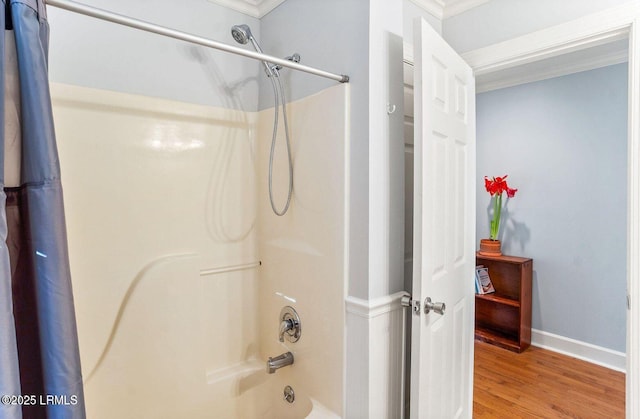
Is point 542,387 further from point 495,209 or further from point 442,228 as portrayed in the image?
point 442,228

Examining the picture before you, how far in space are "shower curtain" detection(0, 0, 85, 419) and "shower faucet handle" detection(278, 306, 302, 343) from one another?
36.3 inches

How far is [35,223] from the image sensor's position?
Result: 2.71ft

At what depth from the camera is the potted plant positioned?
3.32m

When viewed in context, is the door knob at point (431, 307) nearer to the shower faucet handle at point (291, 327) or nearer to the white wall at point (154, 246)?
the shower faucet handle at point (291, 327)

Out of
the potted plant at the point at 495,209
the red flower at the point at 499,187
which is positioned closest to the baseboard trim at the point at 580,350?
the potted plant at the point at 495,209

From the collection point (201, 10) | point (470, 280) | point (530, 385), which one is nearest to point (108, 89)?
point (201, 10)

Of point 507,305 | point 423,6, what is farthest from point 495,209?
point 423,6

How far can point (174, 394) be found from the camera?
1.56 metres

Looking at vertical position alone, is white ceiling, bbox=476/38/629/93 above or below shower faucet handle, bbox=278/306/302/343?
above

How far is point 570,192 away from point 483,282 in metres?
1.11

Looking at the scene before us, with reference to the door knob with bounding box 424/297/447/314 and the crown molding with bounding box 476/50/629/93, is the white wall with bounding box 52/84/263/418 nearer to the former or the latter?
the door knob with bounding box 424/297/447/314

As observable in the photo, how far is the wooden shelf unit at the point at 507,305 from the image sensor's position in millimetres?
3098

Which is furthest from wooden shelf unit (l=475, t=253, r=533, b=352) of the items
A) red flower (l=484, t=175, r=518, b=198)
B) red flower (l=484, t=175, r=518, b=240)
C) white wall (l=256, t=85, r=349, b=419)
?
white wall (l=256, t=85, r=349, b=419)

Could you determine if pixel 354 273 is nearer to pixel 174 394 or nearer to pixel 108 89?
pixel 174 394
